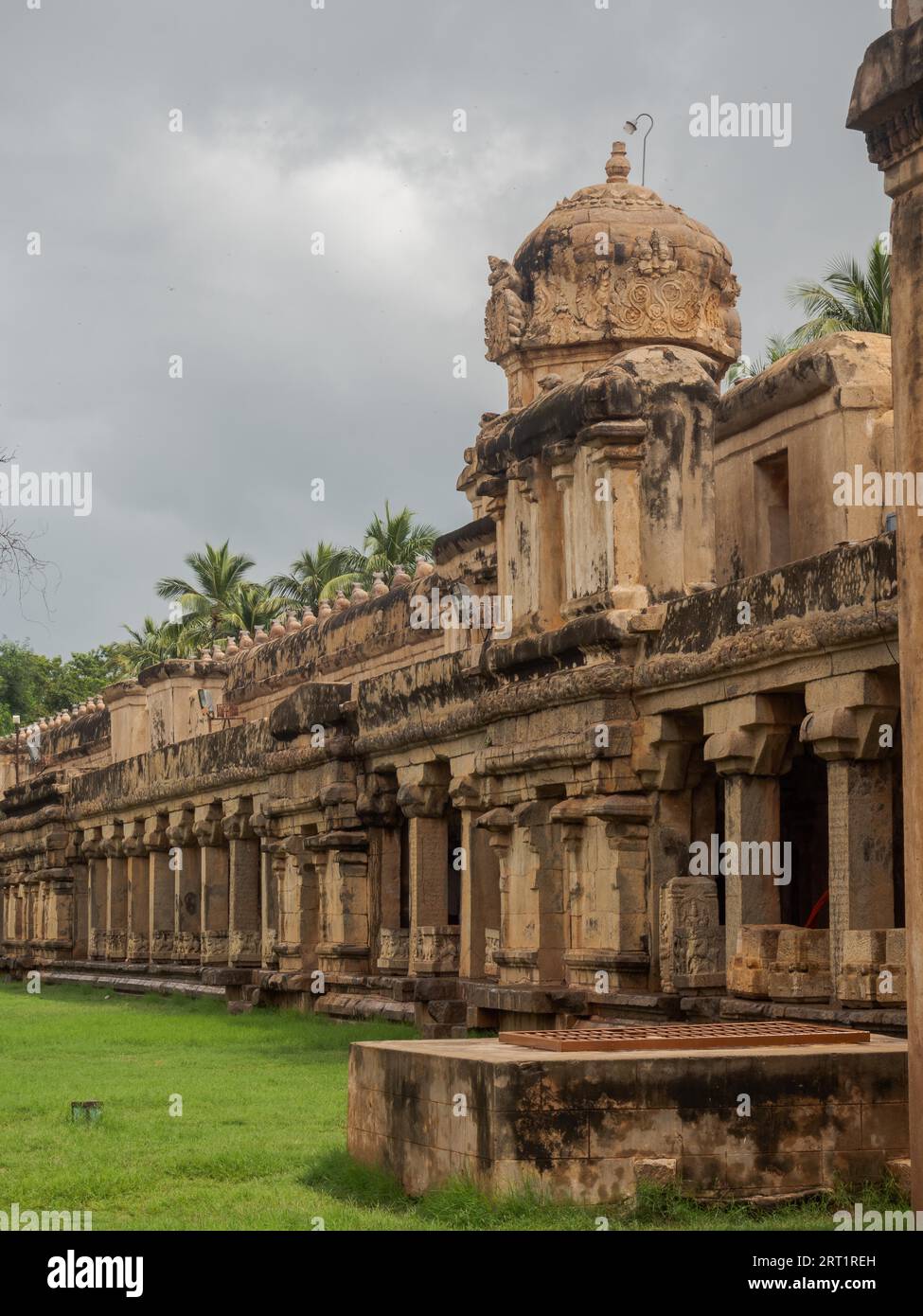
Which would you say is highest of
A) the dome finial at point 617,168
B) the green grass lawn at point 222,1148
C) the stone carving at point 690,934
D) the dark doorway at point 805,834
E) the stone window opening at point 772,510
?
the dome finial at point 617,168

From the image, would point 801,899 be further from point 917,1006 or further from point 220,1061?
point 917,1006

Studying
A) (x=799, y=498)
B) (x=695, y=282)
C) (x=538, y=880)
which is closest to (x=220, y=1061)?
(x=538, y=880)

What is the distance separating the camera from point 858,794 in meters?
13.4

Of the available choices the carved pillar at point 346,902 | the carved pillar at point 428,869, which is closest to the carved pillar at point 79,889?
the carved pillar at point 346,902

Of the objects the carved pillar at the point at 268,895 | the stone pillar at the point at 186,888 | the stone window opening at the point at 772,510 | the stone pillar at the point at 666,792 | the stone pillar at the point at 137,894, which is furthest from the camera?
the stone pillar at the point at 137,894

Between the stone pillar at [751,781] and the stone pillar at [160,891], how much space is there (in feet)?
55.5

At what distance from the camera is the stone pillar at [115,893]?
111ft

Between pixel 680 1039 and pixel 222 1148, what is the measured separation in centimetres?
289

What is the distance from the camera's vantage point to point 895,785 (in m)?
15.7

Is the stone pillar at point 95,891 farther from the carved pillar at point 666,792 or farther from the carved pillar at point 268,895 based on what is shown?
the carved pillar at point 666,792

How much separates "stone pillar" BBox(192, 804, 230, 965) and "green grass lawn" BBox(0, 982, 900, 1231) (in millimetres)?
7625

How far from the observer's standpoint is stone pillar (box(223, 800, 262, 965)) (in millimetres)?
26672

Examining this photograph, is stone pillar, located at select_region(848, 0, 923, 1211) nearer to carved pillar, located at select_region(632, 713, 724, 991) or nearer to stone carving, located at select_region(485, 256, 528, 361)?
carved pillar, located at select_region(632, 713, 724, 991)

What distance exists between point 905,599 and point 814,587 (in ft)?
16.6
